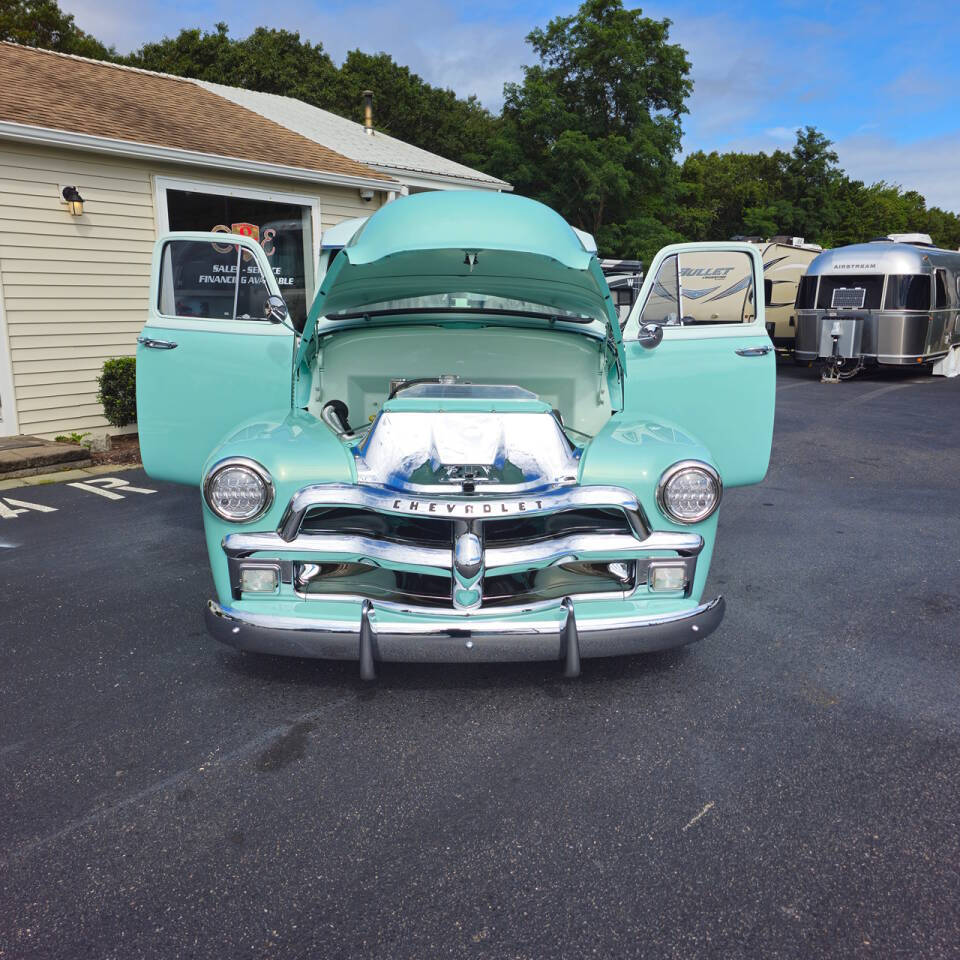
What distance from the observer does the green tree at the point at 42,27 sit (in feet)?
87.6

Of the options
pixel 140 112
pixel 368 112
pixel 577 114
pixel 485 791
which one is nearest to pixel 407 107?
pixel 577 114

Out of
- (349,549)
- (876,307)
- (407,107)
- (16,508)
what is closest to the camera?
(349,549)

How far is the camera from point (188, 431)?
12.8ft

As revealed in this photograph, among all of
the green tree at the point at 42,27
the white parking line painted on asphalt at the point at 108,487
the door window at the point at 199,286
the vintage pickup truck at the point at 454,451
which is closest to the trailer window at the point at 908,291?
the vintage pickup truck at the point at 454,451

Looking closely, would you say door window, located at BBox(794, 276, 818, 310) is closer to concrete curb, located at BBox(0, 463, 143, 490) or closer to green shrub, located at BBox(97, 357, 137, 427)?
green shrub, located at BBox(97, 357, 137, 427)

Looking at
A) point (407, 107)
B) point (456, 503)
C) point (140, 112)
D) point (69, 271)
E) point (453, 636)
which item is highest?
point (407, 107)

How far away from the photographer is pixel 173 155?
29.2 ft

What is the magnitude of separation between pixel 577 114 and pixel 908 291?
15328 mm

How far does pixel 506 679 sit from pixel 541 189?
25.2 m

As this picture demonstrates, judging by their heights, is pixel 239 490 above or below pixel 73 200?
below

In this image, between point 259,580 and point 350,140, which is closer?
point 259,580

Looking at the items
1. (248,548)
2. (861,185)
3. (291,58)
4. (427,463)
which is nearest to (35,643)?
(248,548)

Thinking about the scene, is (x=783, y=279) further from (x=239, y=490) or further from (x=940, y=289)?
(x=239, y=490)

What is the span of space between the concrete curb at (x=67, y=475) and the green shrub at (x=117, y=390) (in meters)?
1.21
